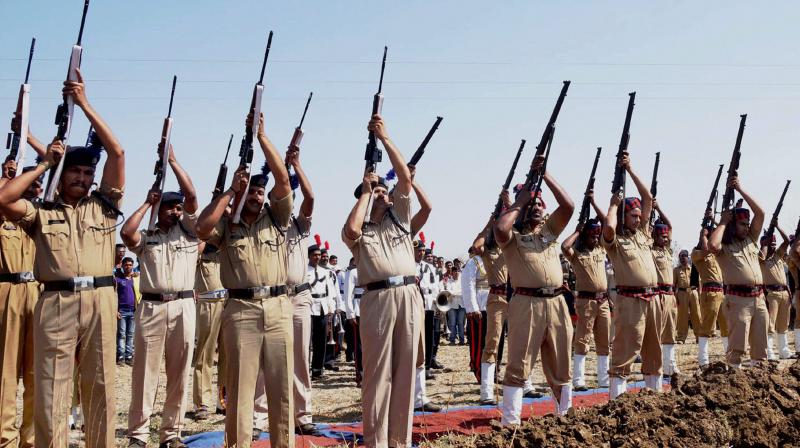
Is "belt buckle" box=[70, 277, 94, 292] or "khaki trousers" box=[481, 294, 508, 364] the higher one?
"belt buckle" box=[70, 277, 94, 292]

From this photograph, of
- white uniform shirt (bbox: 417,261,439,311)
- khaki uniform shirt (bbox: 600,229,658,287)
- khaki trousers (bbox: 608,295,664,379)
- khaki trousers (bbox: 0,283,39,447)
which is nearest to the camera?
khaki trousers (bbox: 0,283,39,447)

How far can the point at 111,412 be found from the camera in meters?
5.82

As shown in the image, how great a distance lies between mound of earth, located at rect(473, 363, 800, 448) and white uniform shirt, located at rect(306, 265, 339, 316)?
7.62 meters

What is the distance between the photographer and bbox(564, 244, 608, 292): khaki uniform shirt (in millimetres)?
11258

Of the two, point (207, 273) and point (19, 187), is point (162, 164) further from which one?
point (207, 273)

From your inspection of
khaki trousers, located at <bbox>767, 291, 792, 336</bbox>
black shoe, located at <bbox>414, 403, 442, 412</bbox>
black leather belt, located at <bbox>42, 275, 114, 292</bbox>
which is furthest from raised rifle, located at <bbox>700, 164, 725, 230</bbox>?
black leather belt, located at <bbox>42, 275, 114, 292</bbox>

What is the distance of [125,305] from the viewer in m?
16.3

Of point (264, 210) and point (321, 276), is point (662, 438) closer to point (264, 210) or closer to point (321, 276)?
point (264, 210)

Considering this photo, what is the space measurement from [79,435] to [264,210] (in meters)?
3.81

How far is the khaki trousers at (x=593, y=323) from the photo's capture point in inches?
471

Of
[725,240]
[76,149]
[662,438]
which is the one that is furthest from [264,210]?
[725,240]

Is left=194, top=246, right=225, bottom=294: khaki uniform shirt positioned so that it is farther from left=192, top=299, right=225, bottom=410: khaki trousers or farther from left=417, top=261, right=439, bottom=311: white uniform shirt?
left=417, top=261, right=439, bottom=311: white uniform shirt

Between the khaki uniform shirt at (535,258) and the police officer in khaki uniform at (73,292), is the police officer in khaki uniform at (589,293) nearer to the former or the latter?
the khaki uniform shirt at (535,258)

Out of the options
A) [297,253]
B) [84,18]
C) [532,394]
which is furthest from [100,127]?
[532,394]
